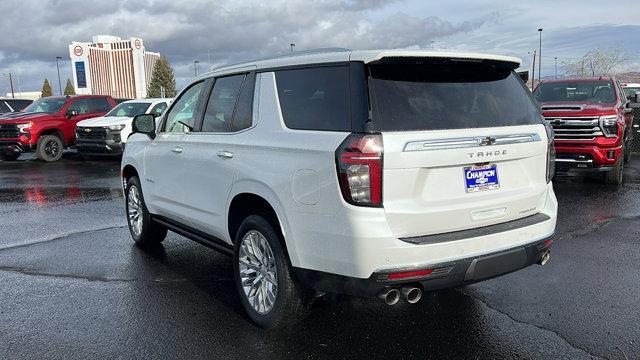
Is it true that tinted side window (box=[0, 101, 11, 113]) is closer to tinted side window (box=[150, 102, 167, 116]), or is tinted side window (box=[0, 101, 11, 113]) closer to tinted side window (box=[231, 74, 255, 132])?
tinted side window (box=[150, 102, 167, 116])

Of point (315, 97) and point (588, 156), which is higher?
point (315, 97)

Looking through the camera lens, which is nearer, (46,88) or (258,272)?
(258,272)

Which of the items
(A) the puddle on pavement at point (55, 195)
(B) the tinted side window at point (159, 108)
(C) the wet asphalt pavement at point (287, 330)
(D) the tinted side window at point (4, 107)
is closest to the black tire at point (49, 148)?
(B) the tinted side window at point (159, 108)

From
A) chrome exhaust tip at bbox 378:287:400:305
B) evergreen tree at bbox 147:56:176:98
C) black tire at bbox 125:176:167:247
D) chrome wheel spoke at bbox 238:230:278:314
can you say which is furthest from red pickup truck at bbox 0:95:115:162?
evergreen tree at bbox 147:56:176:98

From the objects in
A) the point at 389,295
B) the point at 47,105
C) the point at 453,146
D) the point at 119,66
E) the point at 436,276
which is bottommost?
the point at 389,295

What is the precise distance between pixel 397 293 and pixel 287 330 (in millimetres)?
978

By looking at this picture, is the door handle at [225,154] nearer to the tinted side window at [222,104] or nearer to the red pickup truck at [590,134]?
the tinted side window at [222,104]

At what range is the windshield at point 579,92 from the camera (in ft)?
33.9

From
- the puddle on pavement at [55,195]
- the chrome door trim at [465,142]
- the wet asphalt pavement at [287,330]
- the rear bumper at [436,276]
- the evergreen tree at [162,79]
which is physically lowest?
the puddle on pavement at [55,195]

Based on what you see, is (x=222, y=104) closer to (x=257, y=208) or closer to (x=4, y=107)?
(x=257, y=208)

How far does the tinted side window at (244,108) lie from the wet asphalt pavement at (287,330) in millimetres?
1420

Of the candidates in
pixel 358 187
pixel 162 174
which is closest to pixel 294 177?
pixel 358 187

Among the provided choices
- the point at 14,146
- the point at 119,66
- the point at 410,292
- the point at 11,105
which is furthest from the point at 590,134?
the point at 119,66

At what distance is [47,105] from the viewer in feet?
57.3
